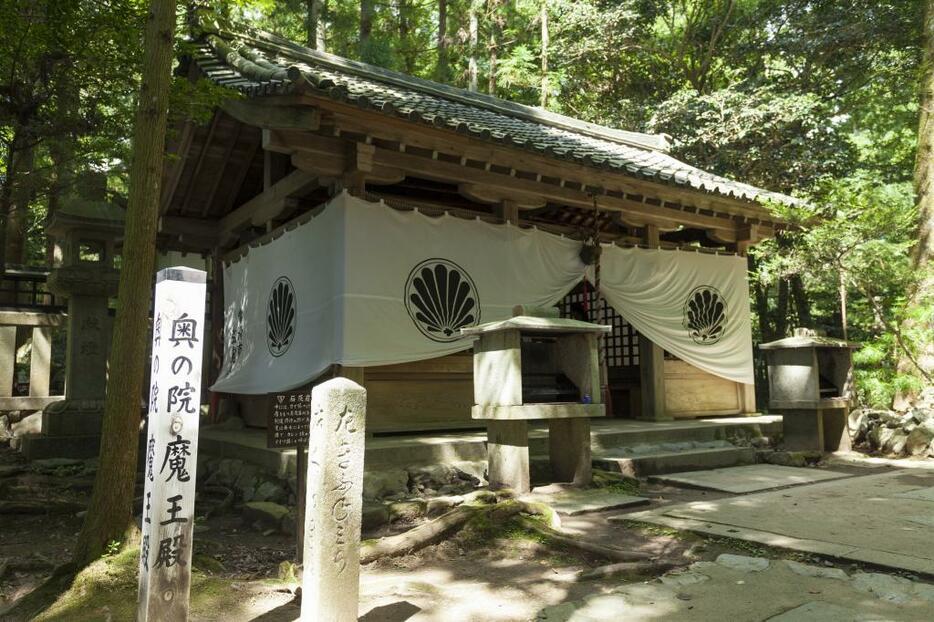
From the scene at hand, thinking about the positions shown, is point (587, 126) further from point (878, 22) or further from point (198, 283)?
point (198, 283)

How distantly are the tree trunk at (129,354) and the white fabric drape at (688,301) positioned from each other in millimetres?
6575

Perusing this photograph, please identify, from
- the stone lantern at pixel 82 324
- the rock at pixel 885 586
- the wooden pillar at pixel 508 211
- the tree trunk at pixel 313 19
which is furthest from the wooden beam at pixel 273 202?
the tree trunk at pixel 313 19

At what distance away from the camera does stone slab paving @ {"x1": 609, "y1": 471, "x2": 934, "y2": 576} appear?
4461 mm

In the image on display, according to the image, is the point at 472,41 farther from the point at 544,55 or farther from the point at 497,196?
the point at 497,196

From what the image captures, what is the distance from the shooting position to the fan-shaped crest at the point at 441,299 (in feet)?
26.8

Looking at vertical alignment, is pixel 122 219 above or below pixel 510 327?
above

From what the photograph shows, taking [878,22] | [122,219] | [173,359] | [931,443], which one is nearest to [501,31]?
[878,22]

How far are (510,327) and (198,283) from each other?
3.34 meters

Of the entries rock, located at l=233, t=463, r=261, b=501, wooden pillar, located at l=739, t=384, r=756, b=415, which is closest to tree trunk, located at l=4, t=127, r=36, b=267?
rock, located at l=233, t=463, r=261, b=501

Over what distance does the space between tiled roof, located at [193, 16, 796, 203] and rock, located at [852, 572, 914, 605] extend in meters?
5.58

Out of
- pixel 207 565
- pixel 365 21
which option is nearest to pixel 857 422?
pixel 207 565

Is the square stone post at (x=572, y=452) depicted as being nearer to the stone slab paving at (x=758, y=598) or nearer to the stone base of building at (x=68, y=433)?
the stone slab paving at (x=758, y=598)

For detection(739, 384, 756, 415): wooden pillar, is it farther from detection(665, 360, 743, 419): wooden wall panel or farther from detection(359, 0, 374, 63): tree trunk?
detection(359, 0, 374, 63): tree trunk

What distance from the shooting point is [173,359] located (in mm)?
3439
